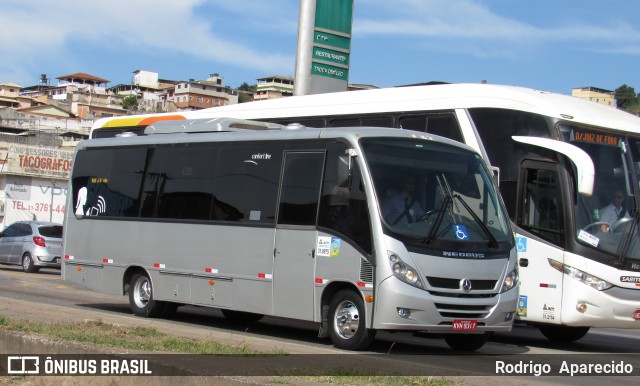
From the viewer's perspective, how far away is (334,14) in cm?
2880

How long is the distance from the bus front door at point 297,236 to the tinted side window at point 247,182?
274mm

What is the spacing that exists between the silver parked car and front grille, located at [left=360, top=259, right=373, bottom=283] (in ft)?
64.4

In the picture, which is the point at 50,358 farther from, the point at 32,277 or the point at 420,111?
the point at 32,277

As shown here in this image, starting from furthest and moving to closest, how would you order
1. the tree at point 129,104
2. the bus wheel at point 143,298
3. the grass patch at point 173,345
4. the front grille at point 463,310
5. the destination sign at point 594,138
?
the tree at point 129,104, the bus wheel at point 143,298, the destination sign at point 594,138, the front grille at point 463,310, the grass patch at point 173,345

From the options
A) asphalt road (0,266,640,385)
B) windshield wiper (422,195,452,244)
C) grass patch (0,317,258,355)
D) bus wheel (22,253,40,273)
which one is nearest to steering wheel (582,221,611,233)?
asphalt road (0,266,640,385)

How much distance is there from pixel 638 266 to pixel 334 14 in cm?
1781

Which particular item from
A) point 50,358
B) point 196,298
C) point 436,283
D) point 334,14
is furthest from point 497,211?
point 334,14

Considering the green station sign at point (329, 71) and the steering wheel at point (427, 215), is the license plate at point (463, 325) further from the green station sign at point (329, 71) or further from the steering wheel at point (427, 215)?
the green station sign at point (329, 71)

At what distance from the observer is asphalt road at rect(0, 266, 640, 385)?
31.8 ft

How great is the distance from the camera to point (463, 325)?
11273 mm

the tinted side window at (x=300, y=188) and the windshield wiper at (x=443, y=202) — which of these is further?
the tinted side window at (x=300, y=188)

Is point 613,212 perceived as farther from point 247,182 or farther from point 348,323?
point 247,182

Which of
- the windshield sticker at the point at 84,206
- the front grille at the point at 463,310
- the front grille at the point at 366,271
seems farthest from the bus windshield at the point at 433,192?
the windshield sticker at the point at 84,206

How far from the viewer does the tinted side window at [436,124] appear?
14.5m
